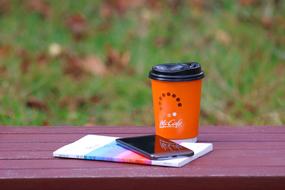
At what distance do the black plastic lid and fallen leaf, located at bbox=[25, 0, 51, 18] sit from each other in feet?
9.78

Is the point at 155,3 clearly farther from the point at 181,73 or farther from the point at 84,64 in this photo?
the point at 181,73

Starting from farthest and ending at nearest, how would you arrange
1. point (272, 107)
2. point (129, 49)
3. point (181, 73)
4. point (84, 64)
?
point (129, 49) → point (84, 64) → point (272, 107) → point (181, 73)

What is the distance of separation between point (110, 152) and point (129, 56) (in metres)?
2.44

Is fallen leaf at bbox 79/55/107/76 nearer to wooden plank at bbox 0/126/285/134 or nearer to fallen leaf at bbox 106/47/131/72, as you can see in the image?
fallen leaf at bbox 106/47/131/72

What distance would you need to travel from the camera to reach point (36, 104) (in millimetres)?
3635

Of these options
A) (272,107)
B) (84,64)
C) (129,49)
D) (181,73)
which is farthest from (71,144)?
(129,49)

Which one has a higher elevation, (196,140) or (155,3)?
(155,3)

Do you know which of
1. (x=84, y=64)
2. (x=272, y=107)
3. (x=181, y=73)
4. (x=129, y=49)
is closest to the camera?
(x=181, y=73)

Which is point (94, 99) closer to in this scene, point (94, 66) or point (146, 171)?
point (94, 66)

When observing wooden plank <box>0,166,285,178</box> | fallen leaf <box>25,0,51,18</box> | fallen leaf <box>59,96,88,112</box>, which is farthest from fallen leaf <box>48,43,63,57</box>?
wooden plank <box>0,166,285,178</box>

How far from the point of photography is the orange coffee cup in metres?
2.02

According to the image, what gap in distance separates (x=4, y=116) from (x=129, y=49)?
1632 mm

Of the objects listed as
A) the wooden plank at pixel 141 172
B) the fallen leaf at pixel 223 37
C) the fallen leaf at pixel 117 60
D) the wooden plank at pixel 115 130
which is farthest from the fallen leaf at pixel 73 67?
the wooden plank at pixel 141 172

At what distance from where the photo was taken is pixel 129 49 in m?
4.48
